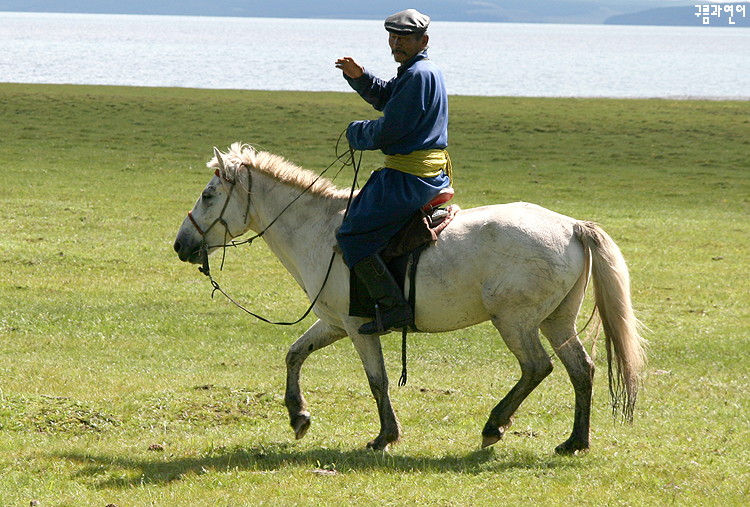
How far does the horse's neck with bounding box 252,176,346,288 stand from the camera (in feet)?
26.1

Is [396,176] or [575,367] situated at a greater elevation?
[396,176]

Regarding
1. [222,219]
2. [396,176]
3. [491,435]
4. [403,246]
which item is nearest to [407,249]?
[403,246]

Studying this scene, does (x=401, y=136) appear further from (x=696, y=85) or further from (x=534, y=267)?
(x=696, y=85)

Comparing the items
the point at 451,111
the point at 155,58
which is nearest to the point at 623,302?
the point at 451,111

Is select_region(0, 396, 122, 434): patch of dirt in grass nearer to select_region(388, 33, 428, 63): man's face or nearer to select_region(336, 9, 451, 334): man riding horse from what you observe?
select_region(336, 9, 451, 334): man riding horse

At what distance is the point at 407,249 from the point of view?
749 cm

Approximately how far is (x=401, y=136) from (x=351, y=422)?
293cm

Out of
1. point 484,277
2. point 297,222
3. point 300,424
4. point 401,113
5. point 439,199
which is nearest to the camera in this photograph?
point 401,113

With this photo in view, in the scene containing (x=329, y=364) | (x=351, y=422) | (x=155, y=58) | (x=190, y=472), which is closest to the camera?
(x=190, y=472)

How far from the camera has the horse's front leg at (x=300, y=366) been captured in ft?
26.2

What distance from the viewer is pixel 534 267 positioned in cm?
726


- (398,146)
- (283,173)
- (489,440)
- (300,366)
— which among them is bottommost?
(489,440)

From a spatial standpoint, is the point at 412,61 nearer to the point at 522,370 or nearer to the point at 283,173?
the point at 283,173

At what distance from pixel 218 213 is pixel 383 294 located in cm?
170
